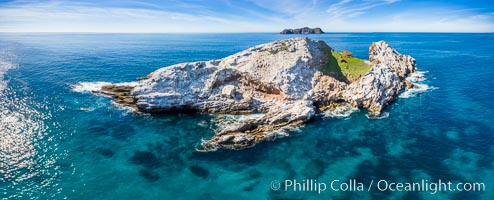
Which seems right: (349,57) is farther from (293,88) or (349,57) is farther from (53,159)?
(53,159)

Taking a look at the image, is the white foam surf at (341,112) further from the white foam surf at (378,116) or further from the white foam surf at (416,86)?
the white foam surf at (416,86)

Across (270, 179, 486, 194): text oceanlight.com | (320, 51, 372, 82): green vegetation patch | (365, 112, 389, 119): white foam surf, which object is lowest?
(270, 179, 486, 194): text oceanlight.com

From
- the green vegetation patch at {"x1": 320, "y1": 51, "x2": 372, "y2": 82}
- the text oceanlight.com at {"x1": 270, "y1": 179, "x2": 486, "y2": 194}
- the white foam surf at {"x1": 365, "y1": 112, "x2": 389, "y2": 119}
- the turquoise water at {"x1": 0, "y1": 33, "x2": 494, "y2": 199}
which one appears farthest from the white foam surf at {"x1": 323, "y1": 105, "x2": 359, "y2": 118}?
the text oceanlight.com at {"x1": 270, "y1": 179, "x2": 486, "y2": 194}

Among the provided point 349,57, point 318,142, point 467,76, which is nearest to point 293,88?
point 318,142

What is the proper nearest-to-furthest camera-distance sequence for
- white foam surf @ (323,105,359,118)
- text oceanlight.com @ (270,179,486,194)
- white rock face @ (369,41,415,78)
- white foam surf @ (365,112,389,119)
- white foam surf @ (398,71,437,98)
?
text oceanlight.com @ (270,179,486,194)
white foam surf @ (365,112,389,119)
white foam surf @ (323,105,359,118)
white foam surf @ (398,71,437,98)
white rock face @ (369,41,415,78)

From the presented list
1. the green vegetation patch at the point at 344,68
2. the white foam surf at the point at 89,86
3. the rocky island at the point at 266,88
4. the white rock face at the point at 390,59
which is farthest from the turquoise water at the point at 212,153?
the white rock face at the point at 390,59

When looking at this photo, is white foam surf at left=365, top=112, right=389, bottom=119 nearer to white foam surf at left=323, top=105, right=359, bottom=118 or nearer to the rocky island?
the rocky island
